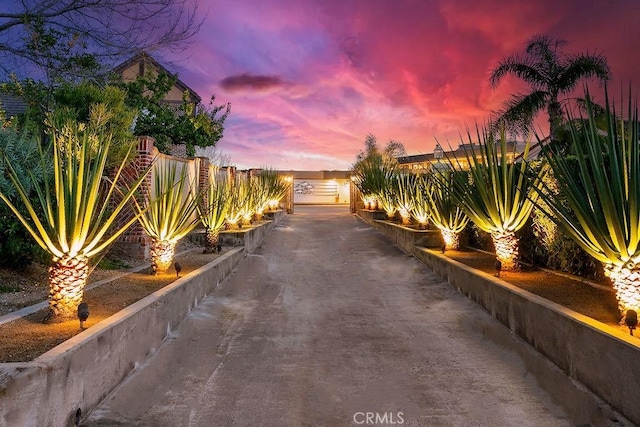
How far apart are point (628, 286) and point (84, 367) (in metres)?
4.85

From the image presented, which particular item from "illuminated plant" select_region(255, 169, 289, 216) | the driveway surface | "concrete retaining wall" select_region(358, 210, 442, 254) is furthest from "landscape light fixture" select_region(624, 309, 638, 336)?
"illuminated plant" select_region(255, 169, 289, 216)

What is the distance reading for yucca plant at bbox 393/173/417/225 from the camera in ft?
48.5

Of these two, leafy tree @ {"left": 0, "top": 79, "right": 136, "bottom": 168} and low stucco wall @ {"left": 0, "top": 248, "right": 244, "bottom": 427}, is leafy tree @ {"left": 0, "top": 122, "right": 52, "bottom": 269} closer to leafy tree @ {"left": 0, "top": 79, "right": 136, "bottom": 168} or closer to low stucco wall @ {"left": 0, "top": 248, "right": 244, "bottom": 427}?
leafy tree @ {"left": 0, "top": 79, "right": 136, "bottom": 168}

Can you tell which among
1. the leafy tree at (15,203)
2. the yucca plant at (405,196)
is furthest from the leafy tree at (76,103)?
the yucca plant at (405,196)

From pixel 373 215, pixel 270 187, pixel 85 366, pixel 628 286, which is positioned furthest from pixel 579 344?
pixel 270 187

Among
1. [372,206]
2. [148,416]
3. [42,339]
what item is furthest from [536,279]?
[372,206]

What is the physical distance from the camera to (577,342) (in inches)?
155

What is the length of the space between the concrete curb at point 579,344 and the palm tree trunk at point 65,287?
4.73 meters

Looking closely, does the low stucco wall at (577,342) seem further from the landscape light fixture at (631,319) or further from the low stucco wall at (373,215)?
the low stucco wall at (373,215)

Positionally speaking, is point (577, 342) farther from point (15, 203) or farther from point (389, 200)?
point (389, 200)

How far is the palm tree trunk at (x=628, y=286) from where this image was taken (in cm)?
399

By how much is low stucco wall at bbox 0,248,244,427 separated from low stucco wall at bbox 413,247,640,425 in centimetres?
417

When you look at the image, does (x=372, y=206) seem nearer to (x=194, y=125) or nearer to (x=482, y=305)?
(x=194, y=125)

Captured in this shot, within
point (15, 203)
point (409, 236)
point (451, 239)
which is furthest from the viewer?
point (409, 236)
